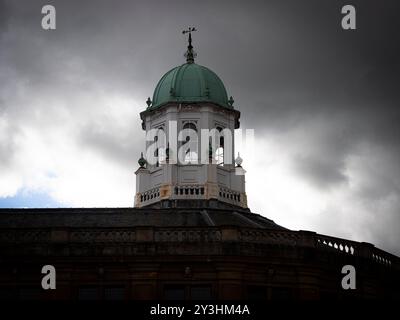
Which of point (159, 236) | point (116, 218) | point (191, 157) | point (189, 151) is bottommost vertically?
point (159, 236)

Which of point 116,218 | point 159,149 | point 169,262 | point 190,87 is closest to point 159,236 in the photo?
point 169,262

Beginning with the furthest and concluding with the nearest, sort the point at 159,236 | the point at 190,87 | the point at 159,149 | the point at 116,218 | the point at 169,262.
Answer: the point at 190,87 → the point at 159,149 → the point at 116,218 → the point at 159,236 → the point at 169,262

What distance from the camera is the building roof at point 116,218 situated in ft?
193

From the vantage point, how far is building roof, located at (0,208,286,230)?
58.8m

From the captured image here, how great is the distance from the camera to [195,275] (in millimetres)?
52531

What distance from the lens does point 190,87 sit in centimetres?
7056

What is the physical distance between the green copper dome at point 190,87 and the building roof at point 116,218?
11054mm

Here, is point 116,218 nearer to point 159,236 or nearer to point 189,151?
point 159,236

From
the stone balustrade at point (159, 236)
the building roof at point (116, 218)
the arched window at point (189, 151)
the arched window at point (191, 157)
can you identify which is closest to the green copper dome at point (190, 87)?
the arched window at point (189, 151)

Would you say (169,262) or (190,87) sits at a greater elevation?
(190,87)

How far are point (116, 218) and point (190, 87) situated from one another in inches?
569
